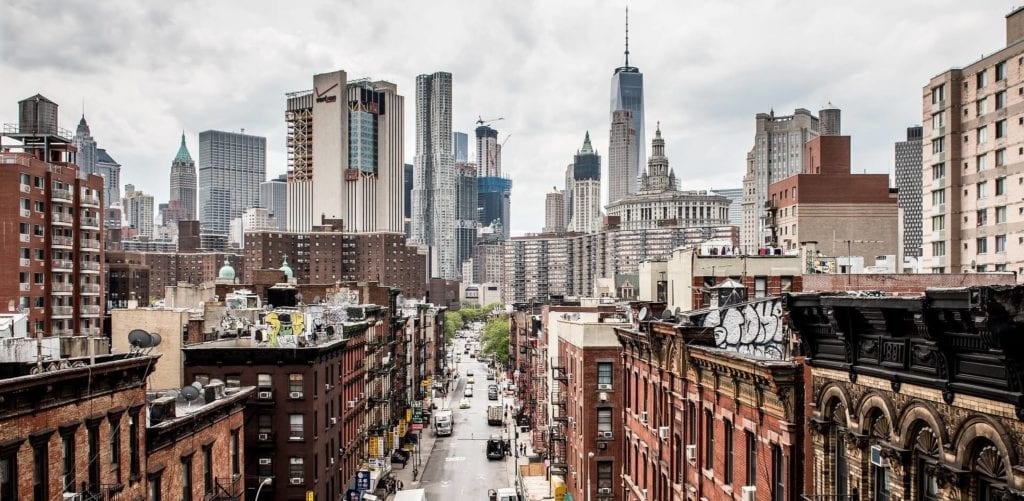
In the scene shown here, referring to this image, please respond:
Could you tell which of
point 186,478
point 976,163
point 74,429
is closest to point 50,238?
point 186,478

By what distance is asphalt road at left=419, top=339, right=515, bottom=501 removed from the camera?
247 ft

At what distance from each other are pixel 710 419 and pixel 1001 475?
570 inches

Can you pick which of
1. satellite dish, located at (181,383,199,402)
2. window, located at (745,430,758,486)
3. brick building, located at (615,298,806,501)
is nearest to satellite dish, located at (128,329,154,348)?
satellite dish, located at (181,383,199,402)

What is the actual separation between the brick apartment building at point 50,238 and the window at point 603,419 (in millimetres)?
51705

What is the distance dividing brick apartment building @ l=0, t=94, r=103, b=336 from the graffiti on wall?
6899 cm

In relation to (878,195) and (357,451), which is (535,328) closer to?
(357,451)

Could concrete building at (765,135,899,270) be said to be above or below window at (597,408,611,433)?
above

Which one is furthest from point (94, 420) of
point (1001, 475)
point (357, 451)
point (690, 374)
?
point (357, 451)

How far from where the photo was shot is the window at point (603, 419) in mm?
50781

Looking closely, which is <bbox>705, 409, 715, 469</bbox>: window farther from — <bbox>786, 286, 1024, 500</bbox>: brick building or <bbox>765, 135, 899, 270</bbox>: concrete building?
<bbox>765, 135, 899, 270</bbox>: concrete building

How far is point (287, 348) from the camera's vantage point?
49562 millimetres

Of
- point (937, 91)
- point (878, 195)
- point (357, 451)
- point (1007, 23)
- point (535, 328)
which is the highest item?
point (1007, 23)

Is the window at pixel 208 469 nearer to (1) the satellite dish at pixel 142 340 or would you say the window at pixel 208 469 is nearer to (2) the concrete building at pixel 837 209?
(1) the satellite dish at pixel 142 340

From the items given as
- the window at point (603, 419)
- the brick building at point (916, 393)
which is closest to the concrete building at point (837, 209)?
the window at point (603, 419)
